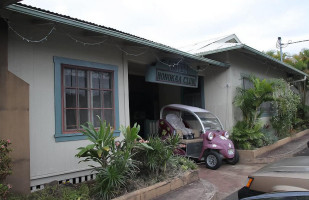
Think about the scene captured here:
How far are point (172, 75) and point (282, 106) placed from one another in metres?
5.17

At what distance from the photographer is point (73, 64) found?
6.21m

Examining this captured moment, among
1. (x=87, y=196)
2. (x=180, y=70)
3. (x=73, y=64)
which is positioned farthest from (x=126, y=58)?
(x=87, y=196)

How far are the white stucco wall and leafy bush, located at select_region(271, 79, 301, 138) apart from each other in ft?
24.9

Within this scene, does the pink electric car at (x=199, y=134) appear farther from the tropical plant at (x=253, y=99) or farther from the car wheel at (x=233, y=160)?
the tropical plant at (x=253, y=99)

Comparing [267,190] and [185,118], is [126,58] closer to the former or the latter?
[185,118]

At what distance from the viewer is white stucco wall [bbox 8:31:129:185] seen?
538 centimetres

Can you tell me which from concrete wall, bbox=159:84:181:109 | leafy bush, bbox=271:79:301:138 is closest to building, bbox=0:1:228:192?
concrete wall, bbox=159:84:181:109

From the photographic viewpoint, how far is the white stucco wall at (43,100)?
5.38 m

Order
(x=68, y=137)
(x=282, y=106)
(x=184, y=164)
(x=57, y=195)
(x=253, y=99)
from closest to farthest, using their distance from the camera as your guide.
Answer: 1. (x=57, y=195)
2. (x=68, y=137)
3. (x=184, y=164)
4. (x=253, y=99)
5. (x=282, y=106)

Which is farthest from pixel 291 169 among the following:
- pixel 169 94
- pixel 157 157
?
pixel 169 94

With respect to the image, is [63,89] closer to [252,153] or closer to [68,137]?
[68,137]

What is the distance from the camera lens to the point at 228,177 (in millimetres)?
7242

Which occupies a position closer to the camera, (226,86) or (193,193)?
(193,193)

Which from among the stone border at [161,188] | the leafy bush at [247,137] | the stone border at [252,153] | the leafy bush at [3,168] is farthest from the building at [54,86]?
the stone border at [252,153]
